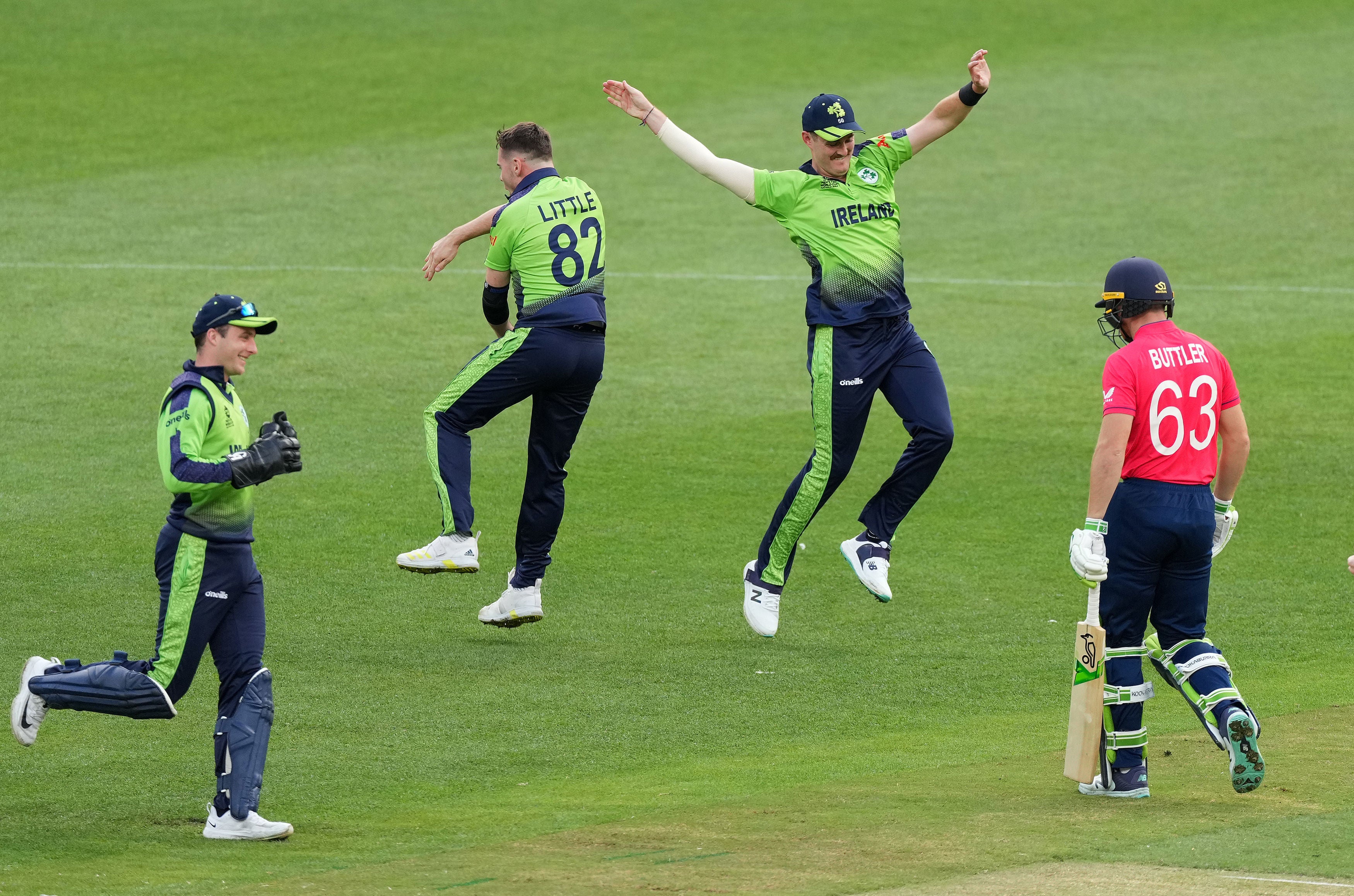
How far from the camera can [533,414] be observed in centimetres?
1033

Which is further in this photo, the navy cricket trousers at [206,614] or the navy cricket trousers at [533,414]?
the navy cricket trousers at [533,414]

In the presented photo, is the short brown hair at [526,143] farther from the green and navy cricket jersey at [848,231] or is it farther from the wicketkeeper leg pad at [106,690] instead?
the wicketkeeper leg pad at [106,690]

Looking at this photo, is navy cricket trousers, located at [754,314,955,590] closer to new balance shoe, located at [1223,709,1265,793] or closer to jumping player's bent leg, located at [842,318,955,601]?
jumping player's bent leg, located at [842,318,955,601]

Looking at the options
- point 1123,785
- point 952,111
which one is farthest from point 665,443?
point 1123,785

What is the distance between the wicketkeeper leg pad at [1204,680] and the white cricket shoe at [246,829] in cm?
390

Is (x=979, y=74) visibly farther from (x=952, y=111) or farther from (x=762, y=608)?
(x=762, y=608)

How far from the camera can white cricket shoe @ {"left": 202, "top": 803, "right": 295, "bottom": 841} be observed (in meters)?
7.10

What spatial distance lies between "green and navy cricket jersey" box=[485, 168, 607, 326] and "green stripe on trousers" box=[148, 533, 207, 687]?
10.7 ft

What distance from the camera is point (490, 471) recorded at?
1413 cm

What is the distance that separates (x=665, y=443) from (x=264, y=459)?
26.1 feet

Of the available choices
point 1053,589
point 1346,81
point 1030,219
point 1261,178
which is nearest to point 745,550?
point 1053,589

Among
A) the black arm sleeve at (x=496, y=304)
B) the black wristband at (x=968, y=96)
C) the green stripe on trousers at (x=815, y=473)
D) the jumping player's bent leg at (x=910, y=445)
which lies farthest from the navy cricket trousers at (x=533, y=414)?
the black wristband at (x=968, y=96)

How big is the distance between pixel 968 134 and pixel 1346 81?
23.2 feet

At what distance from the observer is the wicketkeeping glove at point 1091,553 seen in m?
7.46
